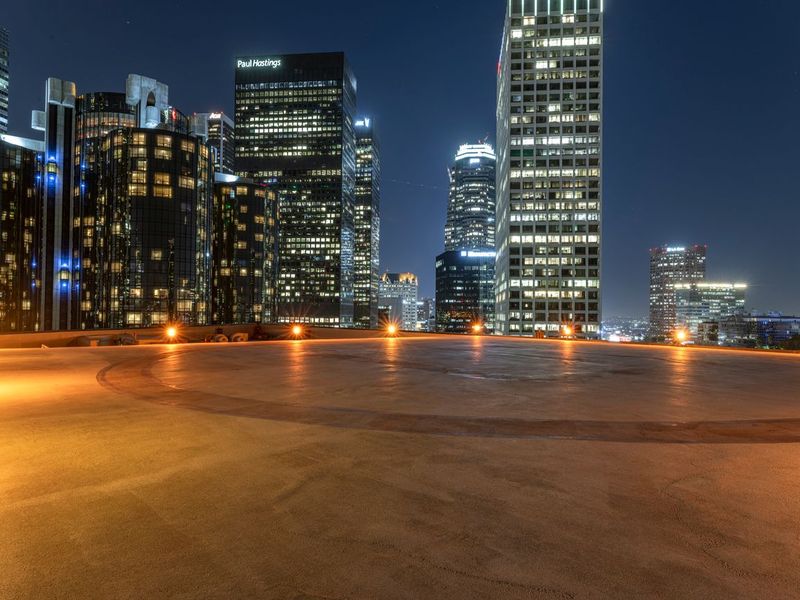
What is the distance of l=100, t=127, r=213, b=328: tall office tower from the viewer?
101125 millimetres

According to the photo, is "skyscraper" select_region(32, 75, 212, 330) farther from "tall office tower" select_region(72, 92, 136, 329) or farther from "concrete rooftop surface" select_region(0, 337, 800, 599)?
"concrete rooftop surface" select_region(0, 337, 800, 599)

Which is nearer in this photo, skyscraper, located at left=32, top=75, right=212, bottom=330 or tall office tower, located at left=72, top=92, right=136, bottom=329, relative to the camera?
skyscraper, located at left=32, top=75, right=212, bottom=330

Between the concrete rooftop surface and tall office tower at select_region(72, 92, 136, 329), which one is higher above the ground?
tall office tower at select_region(72, 92, 136, 329)

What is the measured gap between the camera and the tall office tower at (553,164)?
151 metres

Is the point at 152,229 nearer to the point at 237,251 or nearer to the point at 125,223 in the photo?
the point at 125,223

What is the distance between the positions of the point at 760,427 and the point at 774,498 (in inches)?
162

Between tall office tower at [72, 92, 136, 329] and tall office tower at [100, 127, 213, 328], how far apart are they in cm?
793

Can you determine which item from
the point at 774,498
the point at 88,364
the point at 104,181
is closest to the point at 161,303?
the point at 104,181

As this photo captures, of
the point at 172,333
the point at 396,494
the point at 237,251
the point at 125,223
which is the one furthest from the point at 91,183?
the point at 396,494

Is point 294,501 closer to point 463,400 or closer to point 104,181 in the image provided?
point 463,400

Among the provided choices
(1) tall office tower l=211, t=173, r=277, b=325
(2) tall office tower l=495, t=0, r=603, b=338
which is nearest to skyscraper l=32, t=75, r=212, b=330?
(1) tall office tower l=211, t=173, r=277, b=325

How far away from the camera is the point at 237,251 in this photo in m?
134

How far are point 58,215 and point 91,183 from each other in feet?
49.3

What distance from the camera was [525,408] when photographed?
1008 cm
